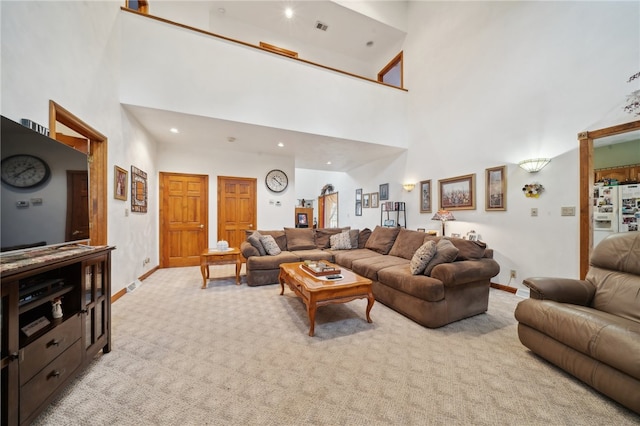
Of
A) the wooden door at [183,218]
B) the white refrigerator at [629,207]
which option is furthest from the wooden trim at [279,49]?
the white refrigerator at [629,207]

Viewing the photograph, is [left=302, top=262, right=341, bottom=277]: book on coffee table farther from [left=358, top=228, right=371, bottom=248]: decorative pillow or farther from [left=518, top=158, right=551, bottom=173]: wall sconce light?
[left=518, top=158, right=551, bottom=173]: wall sconce light

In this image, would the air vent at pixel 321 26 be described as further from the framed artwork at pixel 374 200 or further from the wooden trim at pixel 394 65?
the framed artwork at pixel 374 200

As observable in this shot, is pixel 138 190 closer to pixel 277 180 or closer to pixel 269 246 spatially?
pixel 269 246

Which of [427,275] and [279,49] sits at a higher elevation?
[279,49]

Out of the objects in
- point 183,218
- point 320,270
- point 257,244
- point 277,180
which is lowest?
point 320,270

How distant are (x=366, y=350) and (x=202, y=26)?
6.68 m

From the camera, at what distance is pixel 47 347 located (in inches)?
50.1

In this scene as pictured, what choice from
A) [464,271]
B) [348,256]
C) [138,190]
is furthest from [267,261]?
[464,271]

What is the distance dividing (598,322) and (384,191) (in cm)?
472

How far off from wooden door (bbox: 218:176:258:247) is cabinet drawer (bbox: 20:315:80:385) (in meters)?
3.99

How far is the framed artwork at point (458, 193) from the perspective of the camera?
397 centimetres

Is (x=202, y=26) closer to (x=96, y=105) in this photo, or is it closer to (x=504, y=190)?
(x=96, y=105)

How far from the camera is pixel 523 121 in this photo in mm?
3352

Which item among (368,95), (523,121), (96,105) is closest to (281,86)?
(368,95)
